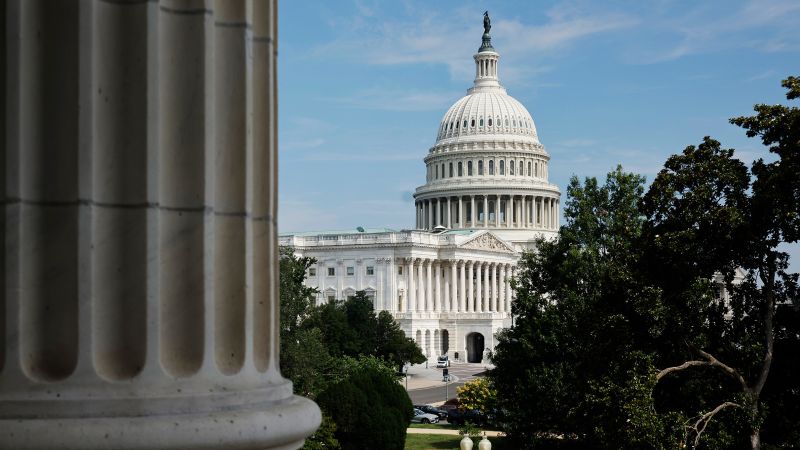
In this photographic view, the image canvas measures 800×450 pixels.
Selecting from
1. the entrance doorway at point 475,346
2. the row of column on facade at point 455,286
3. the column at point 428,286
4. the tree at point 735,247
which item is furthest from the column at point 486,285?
the tree at point 735,247

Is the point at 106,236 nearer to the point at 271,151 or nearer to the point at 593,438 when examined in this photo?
the point at 271,151

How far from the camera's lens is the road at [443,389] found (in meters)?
81.6

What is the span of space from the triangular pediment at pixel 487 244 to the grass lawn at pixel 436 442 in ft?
281

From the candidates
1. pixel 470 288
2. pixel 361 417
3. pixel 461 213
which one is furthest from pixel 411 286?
pixel 361 417

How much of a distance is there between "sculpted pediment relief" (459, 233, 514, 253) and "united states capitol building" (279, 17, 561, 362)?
0.44 ft

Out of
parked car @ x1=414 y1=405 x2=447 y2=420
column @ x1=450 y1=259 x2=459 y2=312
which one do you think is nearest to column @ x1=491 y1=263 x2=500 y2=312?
column @ x1=450 y1=259 x2=459 y2=312

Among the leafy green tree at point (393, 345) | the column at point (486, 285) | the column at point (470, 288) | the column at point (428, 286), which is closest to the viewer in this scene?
the leafy green tree at point (393, 345)

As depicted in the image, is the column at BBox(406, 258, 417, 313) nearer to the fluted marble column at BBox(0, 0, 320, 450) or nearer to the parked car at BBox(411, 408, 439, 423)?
the parked car at BBox(411, 408, 439, 423)

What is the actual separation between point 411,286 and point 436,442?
8202 cm

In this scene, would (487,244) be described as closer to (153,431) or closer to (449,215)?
(449,215)

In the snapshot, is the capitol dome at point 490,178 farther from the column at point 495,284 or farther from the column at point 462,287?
the column at point 462,287

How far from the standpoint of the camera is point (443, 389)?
93.8 meters

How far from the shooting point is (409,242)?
5231 inches

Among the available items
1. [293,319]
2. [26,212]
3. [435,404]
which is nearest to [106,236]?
[26,212]
